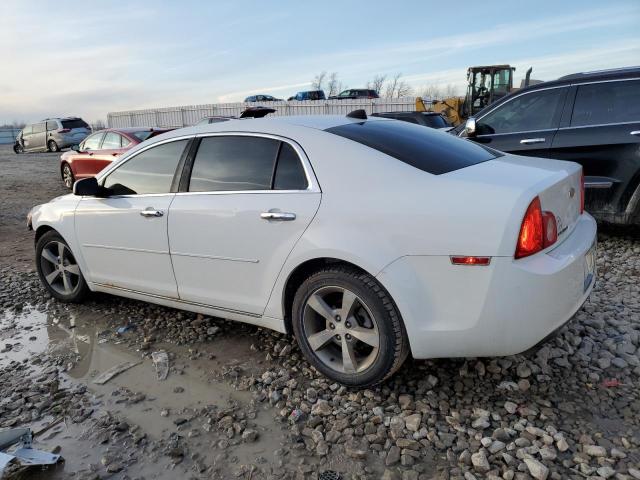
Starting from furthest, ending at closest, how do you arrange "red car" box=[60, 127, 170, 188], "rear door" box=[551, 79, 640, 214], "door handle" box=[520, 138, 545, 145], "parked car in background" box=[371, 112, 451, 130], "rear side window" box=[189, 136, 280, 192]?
1. "parked car in background" box=[371, 112, 451, 130]
2. "red car" box=[60, 127, 170, 188]
3. "door handle" box=[520, 138, 545, 145]
4. "rear door" box=[551, 79, 640, 214]
5. "rear side window" box=[189, 136, 280, 192]

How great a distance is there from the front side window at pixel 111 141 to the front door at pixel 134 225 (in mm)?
7327

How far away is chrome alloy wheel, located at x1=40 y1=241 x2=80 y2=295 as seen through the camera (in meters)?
4.47

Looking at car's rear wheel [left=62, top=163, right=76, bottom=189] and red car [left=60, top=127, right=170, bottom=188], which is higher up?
red car [left=60, top=127, right=170, bottom=188]

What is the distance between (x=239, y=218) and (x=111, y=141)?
9125 mm

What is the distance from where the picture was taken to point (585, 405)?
2.72m

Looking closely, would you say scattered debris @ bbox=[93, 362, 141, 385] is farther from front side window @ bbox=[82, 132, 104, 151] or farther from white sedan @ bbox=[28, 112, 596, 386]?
front side window @ bbox=[82, 132, 104, 151]

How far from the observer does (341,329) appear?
288cm

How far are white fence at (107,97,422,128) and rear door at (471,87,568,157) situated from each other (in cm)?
1940

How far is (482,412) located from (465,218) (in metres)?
1.05

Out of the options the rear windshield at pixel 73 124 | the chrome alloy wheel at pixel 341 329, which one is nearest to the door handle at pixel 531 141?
the chrome alloy wheel at pixel 341 329

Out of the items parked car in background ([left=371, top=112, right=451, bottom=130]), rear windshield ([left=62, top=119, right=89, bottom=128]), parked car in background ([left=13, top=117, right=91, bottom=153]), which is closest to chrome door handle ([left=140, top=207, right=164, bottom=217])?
parked car in background ([left=371, top=112, right=451, bottom=130])

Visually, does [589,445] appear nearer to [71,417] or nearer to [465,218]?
[465,218]

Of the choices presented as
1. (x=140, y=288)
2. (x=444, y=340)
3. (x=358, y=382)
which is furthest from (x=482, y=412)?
(x=140, y=288)

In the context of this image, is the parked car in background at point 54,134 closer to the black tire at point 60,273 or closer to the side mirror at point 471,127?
the black tire at point 60,273
